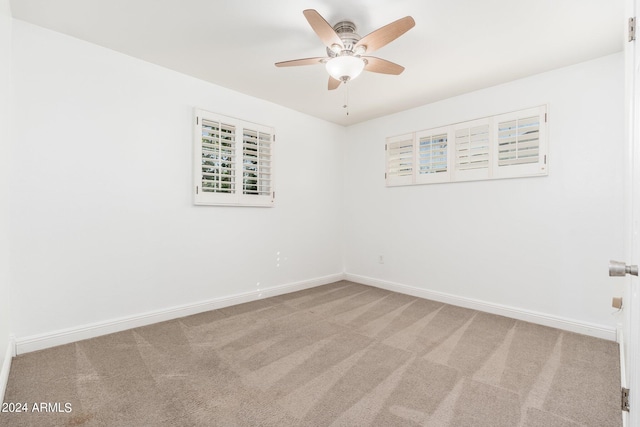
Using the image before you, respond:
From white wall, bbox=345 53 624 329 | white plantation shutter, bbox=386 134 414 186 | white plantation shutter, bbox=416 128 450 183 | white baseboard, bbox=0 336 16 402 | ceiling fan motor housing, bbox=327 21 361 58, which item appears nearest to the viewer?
white baseboard, bbox=0 336 16 402

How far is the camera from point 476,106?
11.4ft

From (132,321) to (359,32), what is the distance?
318 centimetres

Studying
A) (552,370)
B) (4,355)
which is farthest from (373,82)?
(4,355)

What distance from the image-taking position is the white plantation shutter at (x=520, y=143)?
9.86 feet

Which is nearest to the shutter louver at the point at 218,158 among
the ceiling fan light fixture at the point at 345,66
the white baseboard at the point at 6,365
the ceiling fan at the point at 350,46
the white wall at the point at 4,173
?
the ceiling fan at the point at 350,46

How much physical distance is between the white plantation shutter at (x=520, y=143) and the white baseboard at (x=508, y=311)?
1.42 m

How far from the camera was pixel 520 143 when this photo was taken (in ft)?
10.3

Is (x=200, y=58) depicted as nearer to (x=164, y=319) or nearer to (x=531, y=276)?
(x=164, y=319)

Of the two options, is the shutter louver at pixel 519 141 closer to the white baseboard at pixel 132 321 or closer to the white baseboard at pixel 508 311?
the white baseboard at pixel 508 311

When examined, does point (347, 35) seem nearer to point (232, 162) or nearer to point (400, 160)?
point (232, 162)

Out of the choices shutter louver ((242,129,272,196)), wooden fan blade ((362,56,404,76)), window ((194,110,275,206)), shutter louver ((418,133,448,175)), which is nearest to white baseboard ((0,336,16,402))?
window ((194,110,275,206))

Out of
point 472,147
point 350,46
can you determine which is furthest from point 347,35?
point 472,147

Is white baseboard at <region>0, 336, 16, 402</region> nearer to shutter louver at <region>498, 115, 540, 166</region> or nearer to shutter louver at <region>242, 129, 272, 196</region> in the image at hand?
shutter louver at <region>242, 129, 272, 196</region>

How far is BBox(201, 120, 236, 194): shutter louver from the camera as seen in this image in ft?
10.8
